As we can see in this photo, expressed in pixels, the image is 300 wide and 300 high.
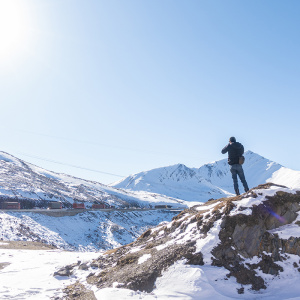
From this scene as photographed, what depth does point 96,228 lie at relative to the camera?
54.5 metres

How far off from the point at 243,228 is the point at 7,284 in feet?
37.0

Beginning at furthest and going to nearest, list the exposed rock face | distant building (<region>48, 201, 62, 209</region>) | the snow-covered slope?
1. distant building (<region>48, 201, 62, 209</region>)
2. the snow-covered slope
3. the exposed rock face

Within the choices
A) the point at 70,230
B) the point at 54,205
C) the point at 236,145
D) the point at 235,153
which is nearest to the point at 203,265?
the point at 235,153

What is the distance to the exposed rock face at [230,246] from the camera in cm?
1078

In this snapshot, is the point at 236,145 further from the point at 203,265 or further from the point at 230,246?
the point at 203,265

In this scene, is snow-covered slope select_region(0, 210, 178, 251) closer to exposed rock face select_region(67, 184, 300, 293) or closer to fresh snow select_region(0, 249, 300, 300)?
fresh snow select_region(0, 249, 300, 300)

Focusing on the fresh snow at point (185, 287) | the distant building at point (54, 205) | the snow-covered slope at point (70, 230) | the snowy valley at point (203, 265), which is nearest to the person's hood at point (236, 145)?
the snowy valley at point (203, 265)

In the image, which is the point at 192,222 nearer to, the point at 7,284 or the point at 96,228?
the point at 7,284

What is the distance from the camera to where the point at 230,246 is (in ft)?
37.4

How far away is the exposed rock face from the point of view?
424 inches

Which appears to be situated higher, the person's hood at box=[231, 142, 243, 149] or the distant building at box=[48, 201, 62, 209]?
the person's hood at box=[231, 142, 243, 149]

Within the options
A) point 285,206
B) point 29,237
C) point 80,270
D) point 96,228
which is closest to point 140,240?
point 80,270

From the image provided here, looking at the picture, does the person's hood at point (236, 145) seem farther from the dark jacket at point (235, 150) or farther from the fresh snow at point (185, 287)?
the fresh snow at point (185, 287)

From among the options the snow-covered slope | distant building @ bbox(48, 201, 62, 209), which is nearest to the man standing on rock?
the snow-covered slope
